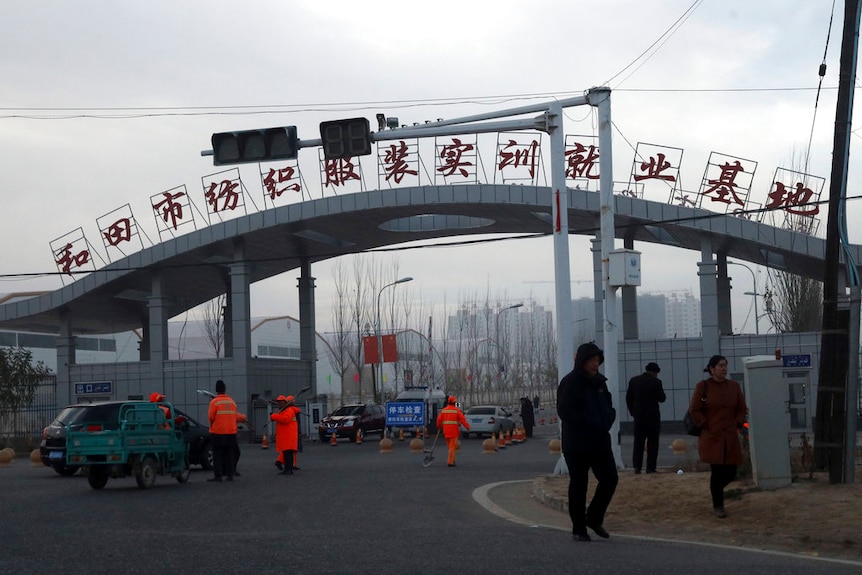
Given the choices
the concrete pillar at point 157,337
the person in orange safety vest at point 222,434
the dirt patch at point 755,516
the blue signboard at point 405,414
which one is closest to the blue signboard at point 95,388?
the concrete pillar at point 157,337

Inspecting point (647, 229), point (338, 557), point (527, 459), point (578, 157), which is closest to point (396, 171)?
point (578, 157)

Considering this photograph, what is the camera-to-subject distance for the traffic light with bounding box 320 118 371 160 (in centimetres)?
1748

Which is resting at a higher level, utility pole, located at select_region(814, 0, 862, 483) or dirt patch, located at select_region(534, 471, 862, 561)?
utility pole, located at select_region(814, 0, 862, 483)

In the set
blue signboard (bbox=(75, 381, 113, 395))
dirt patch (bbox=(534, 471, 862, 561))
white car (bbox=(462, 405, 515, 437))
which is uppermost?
blue signboard (bbox=(75, 381, 113, 395))

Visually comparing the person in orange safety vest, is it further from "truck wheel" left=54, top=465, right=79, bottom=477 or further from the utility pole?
the utility pole

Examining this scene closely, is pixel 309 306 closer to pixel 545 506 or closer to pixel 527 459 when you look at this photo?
pixel 527 459

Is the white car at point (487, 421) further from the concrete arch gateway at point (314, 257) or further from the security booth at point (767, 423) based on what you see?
the security booth at point (767, 423)

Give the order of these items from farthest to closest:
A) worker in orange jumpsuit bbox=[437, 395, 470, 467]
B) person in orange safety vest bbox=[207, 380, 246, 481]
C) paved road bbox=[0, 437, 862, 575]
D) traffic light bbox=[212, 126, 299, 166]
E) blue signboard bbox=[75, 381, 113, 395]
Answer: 1. blue signboard bbox=[75, 381, 113, 395]
2. worker in orange jumpsuit bbox=[437, 395, 470, 467]
3. person in orange safety vest bbox=[207, 380, 246, 481]
4. traffic light bbox=[212, 126, 299, 166]
5. paved road bbox=[0, 437, 862, 575]

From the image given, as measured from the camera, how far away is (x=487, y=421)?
4138cm

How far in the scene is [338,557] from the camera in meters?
8.73

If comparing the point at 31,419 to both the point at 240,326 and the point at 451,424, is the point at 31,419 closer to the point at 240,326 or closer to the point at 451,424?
the point at 240,326

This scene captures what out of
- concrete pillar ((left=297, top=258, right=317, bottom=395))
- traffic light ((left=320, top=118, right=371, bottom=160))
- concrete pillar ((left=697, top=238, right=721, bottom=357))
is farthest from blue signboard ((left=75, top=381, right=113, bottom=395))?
traffic light ((left=320, top=118, right=371, bottom=160))

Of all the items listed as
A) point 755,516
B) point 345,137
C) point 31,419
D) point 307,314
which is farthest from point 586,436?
point 31,419

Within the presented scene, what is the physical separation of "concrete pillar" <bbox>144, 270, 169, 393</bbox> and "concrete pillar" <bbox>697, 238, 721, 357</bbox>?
20.5m
